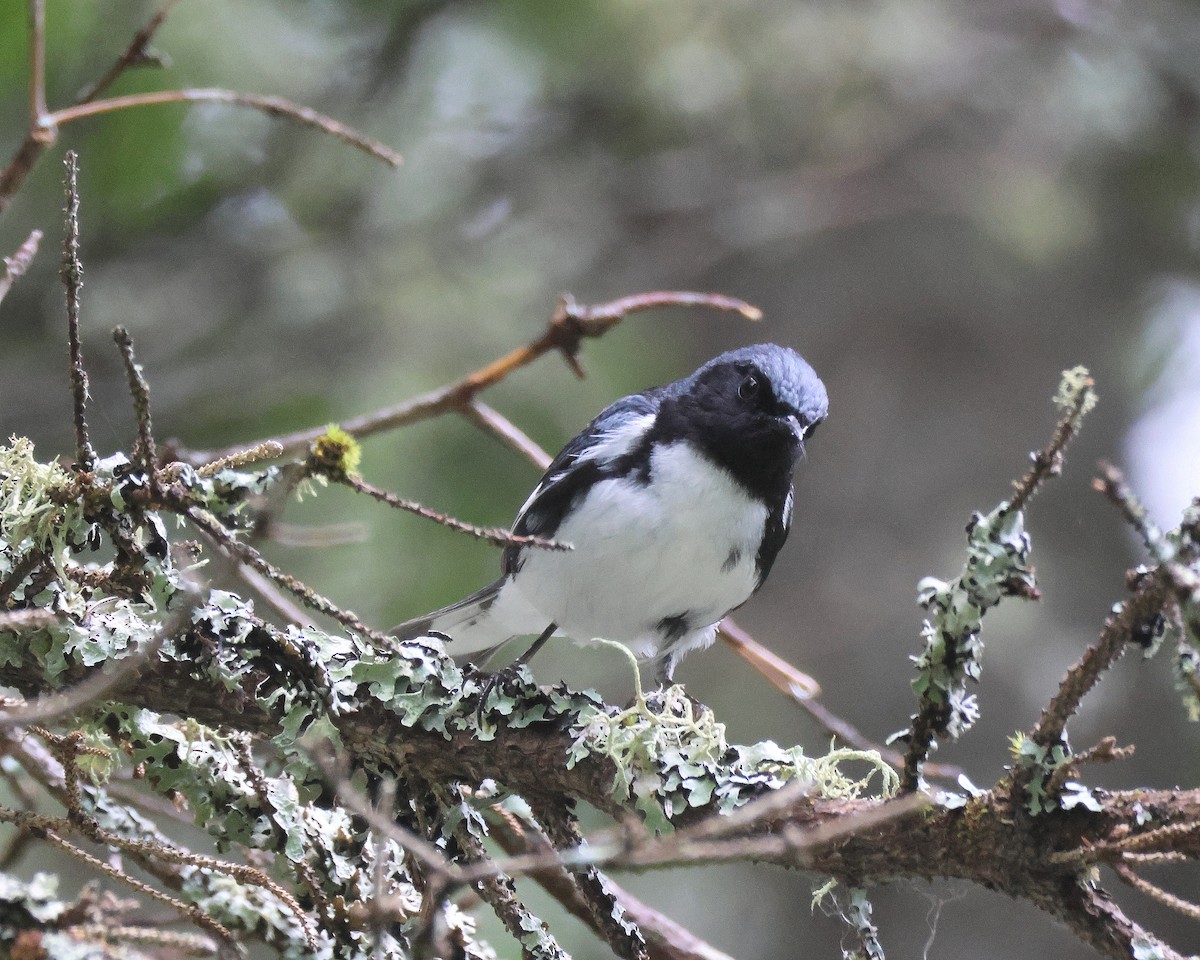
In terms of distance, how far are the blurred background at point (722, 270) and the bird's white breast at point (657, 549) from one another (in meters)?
0.70

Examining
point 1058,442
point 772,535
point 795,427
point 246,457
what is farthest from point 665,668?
point 1058,442

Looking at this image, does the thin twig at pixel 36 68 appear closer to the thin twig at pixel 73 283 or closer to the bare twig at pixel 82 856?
the thin twig at pixel 73 283

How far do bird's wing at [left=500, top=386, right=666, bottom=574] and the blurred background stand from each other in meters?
0.55

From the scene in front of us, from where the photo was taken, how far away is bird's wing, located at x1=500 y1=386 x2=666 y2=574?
2705 millimetres

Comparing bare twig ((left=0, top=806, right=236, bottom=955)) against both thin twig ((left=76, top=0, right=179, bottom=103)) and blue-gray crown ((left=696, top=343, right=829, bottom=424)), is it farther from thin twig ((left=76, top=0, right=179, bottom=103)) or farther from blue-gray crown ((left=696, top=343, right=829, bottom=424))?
blue-gray crown ((left=696, top=343, right=829, bottom=424))

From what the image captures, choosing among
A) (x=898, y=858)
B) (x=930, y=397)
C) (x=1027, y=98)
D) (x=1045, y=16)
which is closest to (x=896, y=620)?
(x=930, y=397)

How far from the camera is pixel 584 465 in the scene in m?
2.73

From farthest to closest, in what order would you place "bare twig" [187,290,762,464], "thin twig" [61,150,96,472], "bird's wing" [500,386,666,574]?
"bird's wing" [500,386,666,574] → "bare twig" [187,290,762,464] → "thin twig" [61,150,96,472]

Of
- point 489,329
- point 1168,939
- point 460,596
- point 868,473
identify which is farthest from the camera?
point 868,473

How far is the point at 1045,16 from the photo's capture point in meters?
5.45

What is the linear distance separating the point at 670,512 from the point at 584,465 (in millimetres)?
248

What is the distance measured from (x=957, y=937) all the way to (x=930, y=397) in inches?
98.5

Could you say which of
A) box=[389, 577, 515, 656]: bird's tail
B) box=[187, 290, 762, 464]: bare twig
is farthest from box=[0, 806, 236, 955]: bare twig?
box=[389, 577, 515, 656]: bird's tail

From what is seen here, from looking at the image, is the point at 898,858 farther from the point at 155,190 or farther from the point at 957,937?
the point at 957,937
